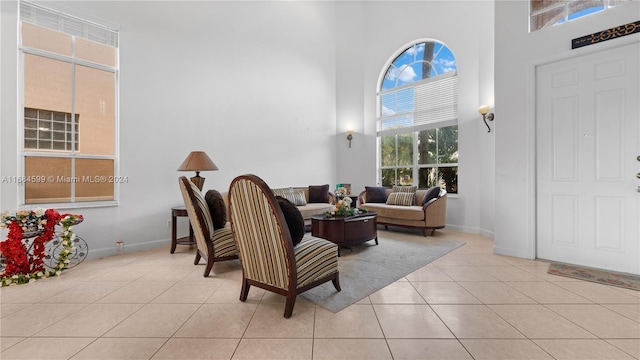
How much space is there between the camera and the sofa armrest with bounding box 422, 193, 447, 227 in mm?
4902

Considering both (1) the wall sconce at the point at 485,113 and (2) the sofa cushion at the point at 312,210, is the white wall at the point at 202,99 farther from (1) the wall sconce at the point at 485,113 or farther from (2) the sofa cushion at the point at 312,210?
(1) the wall sconce at the point at 485,113

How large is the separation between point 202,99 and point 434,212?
451 cm

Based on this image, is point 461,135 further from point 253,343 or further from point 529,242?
point 253,343

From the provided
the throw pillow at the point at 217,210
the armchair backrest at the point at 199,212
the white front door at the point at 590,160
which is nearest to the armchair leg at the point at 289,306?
the armchair backrest at the point at 199,212

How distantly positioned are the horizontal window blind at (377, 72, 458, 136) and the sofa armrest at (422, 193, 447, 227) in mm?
1893

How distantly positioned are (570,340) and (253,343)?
2005 millimetres

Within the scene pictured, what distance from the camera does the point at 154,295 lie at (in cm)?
250

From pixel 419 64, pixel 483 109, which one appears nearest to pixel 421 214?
pixel 483 109

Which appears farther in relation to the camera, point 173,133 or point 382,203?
point 382,203

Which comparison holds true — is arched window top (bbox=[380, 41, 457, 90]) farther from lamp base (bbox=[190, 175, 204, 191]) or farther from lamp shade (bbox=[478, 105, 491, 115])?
lamp base (bbox=[190, 175, 204, 191])

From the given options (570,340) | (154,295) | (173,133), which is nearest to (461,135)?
(570,340)

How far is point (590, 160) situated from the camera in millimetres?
3086

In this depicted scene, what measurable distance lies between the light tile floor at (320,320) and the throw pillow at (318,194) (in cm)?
323

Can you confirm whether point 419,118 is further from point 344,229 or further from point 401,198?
point 344,229
